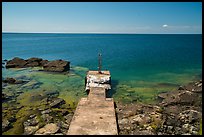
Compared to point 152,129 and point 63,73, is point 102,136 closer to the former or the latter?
point 152,129

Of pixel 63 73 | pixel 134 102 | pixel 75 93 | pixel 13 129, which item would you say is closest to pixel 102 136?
pixel 13 129

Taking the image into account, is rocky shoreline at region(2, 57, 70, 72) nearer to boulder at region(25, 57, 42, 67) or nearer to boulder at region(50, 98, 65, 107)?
boulder at region(25, 57, 42, 67)

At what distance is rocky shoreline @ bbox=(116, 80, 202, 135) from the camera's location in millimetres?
12539

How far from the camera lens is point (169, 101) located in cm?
1733

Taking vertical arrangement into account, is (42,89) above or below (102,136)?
below

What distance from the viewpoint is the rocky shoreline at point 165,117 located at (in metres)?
12.5

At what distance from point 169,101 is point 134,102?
2.88 meters

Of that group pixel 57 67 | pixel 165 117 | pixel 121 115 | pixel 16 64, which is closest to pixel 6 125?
pixel 121 115

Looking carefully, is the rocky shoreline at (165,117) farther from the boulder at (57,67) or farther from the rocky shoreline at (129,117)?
the boulder at (57,67)

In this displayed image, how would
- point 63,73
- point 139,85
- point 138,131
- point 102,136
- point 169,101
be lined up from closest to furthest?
point 102,136
point 138,131
point 169,101
point 139,85
point 63,73

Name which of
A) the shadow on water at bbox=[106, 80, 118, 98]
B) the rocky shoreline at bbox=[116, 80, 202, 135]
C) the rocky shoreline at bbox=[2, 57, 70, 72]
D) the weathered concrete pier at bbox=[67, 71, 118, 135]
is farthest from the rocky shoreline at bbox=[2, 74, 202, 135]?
the rocky shoreline at bbox=[2, 57, 70, 72]

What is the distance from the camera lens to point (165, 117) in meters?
14.0

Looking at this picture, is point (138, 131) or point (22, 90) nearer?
point (138, 131)

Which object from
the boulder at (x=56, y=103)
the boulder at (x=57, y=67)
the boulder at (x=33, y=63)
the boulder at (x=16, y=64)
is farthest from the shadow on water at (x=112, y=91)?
the boulder at (x=16, y=64)
